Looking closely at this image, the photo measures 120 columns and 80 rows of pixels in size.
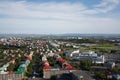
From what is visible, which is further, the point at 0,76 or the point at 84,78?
the point at 0,76

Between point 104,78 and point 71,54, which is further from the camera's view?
point 71,54

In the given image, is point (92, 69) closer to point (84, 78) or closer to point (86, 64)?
point (86, 64)

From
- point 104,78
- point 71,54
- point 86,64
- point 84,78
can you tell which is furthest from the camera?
point 71,54

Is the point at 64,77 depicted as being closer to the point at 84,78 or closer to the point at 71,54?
the point at 84,78

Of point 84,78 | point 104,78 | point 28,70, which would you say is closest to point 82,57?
point 28,70

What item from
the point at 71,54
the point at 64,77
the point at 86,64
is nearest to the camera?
the point at 64,77

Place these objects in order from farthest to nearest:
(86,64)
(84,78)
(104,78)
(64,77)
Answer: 1. (86,64)
2. (64,77)
3. (104,78)
4. (84,78)

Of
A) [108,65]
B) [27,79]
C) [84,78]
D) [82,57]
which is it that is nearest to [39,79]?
[27,79]

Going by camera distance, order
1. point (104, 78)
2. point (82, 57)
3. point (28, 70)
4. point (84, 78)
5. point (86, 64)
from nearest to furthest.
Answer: point (84, 78)
point (104, 78)
point (28, 70)
point (86, 64)
point (82, 57)

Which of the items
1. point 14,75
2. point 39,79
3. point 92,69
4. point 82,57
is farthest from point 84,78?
point 82,57
